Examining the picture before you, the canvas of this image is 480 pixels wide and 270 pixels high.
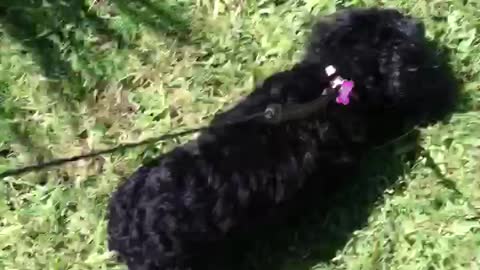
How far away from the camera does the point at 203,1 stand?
4.35m

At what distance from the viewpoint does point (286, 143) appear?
3508 millimetres

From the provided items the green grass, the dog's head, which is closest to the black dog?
the dog's head

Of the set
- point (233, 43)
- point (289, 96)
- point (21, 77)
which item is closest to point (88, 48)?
point (21, 77)

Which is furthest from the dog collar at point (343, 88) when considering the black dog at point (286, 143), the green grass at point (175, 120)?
the green grass at point (175, 120)

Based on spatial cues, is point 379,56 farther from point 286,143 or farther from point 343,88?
point 286,143

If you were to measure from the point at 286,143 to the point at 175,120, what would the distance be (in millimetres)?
836

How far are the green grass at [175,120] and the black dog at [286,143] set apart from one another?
26cm

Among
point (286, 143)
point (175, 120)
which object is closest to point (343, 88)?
point (286, 143)

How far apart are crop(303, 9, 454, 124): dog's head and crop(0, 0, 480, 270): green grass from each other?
0.28m

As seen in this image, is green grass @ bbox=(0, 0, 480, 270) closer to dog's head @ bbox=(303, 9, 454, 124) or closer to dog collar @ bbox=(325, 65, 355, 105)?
dog's head @ bbox=(303, 9, 454, 124)

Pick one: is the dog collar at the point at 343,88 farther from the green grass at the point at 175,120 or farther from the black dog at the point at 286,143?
the green grass at the point at 175,120

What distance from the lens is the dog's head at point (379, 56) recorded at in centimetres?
367

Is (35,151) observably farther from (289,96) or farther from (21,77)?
(289,96)

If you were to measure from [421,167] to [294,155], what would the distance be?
2.35 ft
